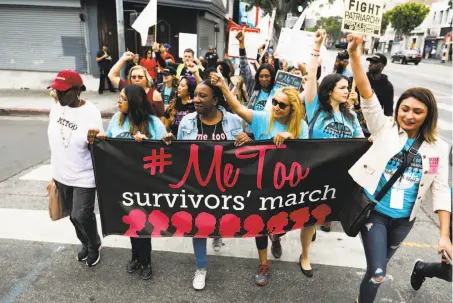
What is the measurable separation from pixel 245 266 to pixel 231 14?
1252 inches

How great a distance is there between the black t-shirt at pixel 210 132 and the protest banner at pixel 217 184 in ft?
0.63

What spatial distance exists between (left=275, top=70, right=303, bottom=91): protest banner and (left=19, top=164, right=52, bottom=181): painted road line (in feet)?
12.2

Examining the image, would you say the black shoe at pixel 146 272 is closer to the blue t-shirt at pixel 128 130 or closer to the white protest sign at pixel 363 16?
the blue t-shirt at pixel 128 130

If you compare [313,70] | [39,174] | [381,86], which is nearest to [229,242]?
[313,70]

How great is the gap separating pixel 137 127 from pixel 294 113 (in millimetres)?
1334

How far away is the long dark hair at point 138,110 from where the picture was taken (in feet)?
9.98

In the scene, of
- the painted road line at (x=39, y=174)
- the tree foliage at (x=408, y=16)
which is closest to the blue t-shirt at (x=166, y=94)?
the painted road line at (x=39, y=174)

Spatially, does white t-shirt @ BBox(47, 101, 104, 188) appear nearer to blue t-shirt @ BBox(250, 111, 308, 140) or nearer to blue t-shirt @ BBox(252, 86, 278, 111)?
blue t-shirt @ BBox(250, 111, 308, 140)

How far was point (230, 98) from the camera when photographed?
3.08 metres

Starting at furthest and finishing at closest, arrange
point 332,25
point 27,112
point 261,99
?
1. point 332,25
2. point 27,112
3. point 261,99

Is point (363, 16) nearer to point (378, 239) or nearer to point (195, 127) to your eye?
point (195, 127)

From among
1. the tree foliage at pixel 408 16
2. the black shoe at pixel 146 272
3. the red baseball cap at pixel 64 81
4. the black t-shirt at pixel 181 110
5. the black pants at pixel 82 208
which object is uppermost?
the tree foliage at pixel 408 16

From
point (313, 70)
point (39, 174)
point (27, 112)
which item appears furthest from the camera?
point (27, 112)

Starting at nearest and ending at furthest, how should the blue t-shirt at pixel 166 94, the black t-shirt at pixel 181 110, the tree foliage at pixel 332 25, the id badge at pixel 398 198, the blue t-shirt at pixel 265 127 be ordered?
the id badge at pixel 398 198 < the blue t-shirt at pixel 265 127 < the black t-shirt at pixel 181 110 < the blue t-shirt at pixel 166 94 < the tree foliage at pixel 332 25
